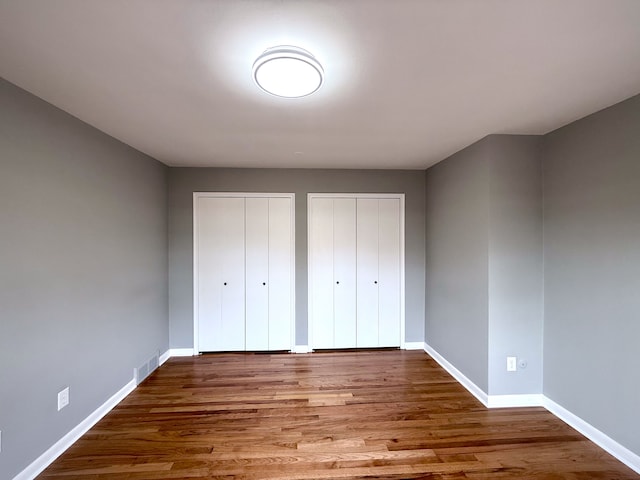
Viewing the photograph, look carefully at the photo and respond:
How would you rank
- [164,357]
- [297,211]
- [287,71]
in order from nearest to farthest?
[287,71], [164,357], [297,211]

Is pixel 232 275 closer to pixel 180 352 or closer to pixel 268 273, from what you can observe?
pixel 268 273

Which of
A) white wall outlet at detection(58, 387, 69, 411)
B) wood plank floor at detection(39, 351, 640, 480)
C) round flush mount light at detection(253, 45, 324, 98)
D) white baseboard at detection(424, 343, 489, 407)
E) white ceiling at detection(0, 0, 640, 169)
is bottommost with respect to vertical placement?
wood plank floor at detection(39, 351, 640, 480)

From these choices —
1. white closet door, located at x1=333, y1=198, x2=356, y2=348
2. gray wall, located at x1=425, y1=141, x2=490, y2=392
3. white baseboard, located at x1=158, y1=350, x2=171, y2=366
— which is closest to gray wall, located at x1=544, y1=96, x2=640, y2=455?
gray wall, located at x1=425, y1=141, x2=490, y2=392

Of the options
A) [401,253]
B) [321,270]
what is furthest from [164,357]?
[401,253]

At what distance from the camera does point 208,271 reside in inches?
136

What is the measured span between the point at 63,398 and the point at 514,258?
3592mm

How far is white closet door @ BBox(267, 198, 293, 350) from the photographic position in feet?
11.5

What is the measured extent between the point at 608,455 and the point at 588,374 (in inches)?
19.3

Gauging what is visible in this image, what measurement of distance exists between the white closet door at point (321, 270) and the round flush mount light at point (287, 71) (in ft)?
7.06

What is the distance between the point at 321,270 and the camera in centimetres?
355

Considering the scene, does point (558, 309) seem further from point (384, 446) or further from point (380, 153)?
point (380, 153)

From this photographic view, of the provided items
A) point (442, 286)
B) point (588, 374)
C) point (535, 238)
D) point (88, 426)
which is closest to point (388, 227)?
point (442, 286)

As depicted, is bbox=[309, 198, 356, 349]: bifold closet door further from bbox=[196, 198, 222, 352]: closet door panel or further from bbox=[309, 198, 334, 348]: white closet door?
bbox=[196, 198, 222, 352]: closet door panel

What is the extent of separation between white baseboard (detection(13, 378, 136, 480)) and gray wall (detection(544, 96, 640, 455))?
3.72 metres
